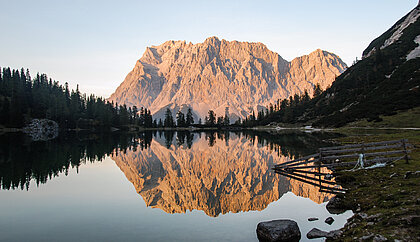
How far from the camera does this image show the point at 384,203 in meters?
14.6

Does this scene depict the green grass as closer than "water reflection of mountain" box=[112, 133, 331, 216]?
No

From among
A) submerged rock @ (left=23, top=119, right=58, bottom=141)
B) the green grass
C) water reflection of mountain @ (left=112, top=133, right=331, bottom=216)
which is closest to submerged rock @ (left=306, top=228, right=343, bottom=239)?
water reflection of mountain @ (left=112, top=133, right=331, bottom=216)

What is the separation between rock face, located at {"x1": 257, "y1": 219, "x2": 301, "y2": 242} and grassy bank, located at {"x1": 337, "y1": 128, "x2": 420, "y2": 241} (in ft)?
7.12

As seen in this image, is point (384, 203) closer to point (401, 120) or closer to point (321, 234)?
point (321, 234)

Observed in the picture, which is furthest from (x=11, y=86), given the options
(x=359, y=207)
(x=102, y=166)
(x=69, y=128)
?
(x=359, y=207)

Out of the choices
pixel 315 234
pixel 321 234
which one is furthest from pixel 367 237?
pixel 315 234

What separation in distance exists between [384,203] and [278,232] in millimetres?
6784

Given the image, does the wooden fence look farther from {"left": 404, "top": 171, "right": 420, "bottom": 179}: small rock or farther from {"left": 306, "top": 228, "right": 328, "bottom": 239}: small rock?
{"left": 306, "top": 228, "right": 328, "bottom": 239}: small rock

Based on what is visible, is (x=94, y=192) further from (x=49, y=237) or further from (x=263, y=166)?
(x=263, y=166)

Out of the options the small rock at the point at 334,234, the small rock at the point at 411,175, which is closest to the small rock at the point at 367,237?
the small rock at the point at 334,234

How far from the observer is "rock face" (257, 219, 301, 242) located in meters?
12.7

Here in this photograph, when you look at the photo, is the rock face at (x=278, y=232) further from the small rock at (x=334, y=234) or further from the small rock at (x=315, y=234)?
the small rock at (x=334, y=234)

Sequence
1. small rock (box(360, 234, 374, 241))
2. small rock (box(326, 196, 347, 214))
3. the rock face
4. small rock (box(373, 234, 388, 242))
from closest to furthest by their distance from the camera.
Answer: small rock (box(373, 234, 388, 242)) → small rock (box(360, 234, 374, 241)) → the rock face → small rock (box(326, 196, 347, 214))

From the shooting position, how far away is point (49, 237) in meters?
14.0
